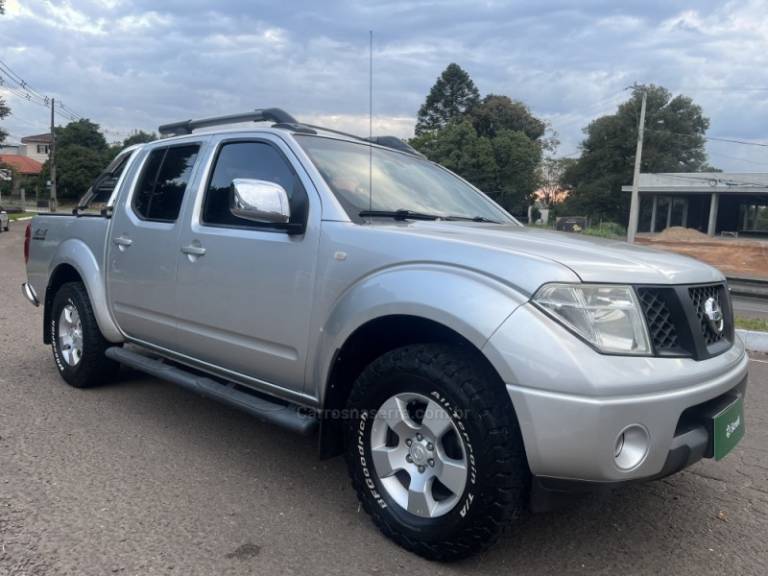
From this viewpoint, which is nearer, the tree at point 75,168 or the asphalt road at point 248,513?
the asphalt road at point 248,513

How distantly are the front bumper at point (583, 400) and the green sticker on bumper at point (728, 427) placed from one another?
21cm

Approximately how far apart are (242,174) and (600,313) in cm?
224

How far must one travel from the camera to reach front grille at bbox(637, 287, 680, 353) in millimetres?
2438

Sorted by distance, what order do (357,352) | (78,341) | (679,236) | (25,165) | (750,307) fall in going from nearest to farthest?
1. (357,352)
2. (78,341)
3. (750,307)
4. (679,236)
5. (25,165)

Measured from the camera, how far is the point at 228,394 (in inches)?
140

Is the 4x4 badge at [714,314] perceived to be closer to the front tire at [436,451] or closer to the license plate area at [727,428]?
the license plate area at [727,428]

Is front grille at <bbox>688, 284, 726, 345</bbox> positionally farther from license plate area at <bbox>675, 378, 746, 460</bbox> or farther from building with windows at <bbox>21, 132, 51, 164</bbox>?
building with windows at <bbox>21, 132, 51, 164</bbox>

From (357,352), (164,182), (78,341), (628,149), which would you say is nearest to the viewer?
(357,352)

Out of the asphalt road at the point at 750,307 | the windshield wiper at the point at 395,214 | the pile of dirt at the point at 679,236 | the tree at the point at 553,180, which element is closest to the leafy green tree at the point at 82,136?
the tree at the point at 553,180

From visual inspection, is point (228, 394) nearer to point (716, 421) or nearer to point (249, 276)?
point (249, 276)

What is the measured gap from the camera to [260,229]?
134 inches

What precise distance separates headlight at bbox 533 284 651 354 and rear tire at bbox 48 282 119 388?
3622 millimetres

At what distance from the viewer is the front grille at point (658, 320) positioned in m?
2.44

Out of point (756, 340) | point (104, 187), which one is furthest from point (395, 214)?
point (756, 340)
